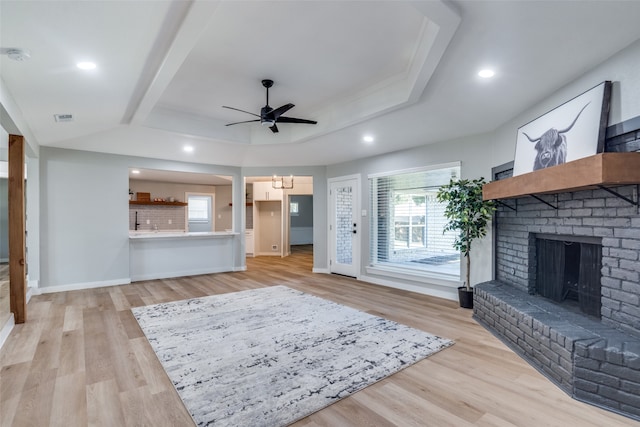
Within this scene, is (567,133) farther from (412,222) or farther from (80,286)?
(80,286)

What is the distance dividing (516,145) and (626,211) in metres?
1.50

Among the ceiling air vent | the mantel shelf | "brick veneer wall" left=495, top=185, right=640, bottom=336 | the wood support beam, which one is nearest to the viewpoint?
"brick veneer wall" left=495, top=185, right=640, bottom=336

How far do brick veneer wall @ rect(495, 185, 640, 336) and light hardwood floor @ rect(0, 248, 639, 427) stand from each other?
2.33ft

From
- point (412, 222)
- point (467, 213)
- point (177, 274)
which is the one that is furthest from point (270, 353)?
point (177, 274)

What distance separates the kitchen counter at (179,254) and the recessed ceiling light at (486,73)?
5.53 m

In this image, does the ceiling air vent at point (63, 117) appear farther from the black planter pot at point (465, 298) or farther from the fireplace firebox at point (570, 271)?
the fireplace firebox at point (570, 271)

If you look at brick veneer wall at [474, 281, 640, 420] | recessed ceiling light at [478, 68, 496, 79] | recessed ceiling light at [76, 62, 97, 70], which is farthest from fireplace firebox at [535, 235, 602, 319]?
recessed ceiling light at [76, 62, 97, 70]

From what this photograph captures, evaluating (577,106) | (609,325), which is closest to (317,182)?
(577,106)

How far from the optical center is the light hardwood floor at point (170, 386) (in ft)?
6.03

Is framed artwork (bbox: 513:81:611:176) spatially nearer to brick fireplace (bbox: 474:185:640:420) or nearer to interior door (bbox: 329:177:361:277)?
brick fireplace (bbox: 474:185:640:420)

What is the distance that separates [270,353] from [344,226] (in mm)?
3956

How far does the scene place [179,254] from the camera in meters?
6.27

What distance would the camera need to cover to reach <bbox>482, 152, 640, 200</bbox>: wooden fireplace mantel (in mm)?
1889

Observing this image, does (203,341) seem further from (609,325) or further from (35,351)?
(609,325)
